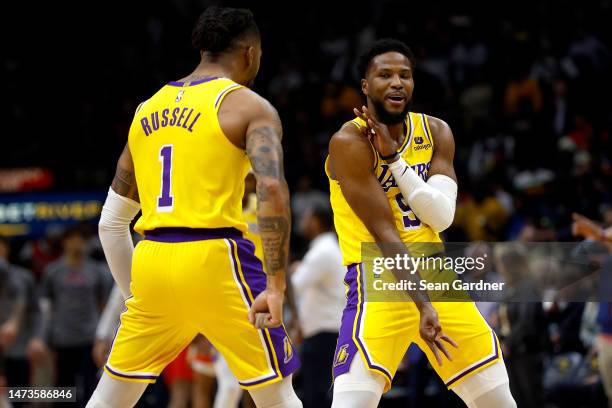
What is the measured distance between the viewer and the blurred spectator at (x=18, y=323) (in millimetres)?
9406

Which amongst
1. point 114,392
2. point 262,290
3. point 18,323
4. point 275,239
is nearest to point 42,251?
point 18,323

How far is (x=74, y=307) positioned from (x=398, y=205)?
6091 mm

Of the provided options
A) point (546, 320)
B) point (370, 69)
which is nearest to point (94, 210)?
point (546, 320)

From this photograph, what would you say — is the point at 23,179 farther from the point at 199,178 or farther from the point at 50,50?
the point at 199,178

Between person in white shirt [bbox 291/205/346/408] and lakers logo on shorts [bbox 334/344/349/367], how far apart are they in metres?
3.79

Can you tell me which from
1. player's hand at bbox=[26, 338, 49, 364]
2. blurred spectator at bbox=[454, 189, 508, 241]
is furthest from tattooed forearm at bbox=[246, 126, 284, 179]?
blurred spectator at bbox=[454, 189, 508, 241]

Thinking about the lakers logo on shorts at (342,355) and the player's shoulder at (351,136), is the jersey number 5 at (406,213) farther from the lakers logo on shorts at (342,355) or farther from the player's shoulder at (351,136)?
the lakers logo on shorts at (342,355)

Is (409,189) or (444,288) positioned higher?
(409,189)

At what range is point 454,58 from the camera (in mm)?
15664

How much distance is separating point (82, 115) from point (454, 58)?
5846 millimetres

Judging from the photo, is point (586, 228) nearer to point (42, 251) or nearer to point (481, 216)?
point (481, 216)

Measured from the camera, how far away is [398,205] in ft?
17.0

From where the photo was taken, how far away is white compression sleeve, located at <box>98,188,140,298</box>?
16.9ft

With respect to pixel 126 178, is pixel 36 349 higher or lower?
lower
